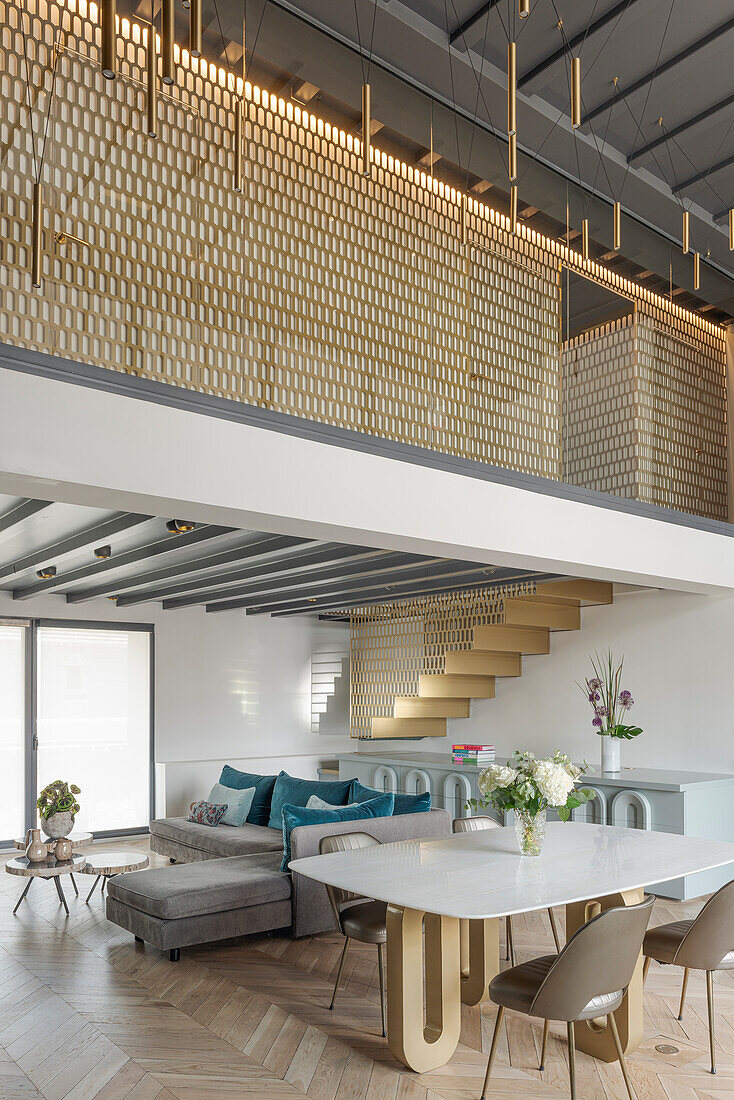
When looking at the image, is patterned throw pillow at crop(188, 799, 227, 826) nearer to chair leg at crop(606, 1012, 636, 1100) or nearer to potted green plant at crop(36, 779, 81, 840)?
potted green plant at crop(36, 779, 81, 840)

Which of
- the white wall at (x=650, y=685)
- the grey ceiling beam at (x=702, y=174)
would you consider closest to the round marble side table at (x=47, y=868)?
the white wall at (x=650, y=685)

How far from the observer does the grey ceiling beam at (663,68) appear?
A: 5117 mm

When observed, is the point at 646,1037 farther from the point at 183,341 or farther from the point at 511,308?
the point at 511,308

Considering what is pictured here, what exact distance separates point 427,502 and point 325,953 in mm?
2724

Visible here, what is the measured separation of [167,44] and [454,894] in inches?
116

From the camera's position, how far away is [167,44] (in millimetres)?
2584

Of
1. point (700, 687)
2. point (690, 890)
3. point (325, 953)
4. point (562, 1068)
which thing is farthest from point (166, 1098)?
point (700, 687)

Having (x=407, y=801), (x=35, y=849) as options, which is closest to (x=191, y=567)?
(x=35, y=849)

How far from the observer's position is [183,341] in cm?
405

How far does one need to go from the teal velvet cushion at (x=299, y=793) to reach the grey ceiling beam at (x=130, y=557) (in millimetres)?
2131

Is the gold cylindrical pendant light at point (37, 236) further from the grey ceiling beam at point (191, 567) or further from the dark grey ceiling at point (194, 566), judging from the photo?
the grey ceiling beam at point (191, 567)

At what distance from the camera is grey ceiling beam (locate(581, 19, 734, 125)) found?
5.12 metres

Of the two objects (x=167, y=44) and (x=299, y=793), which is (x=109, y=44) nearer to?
(x=167, y=44)

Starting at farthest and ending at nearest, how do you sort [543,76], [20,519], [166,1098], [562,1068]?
1. [543,76]
2. [20,519]
3. [562,1068]
4. [166,1098]
